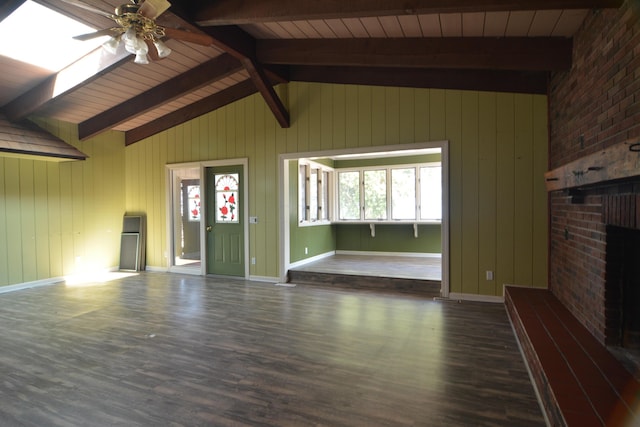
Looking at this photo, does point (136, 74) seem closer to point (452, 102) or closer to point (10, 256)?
point (10, 256)

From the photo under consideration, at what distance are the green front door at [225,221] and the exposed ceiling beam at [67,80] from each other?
8.05 ft

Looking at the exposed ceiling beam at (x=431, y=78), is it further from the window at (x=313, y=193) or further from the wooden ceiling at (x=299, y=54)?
the window at (x=313, y=193)

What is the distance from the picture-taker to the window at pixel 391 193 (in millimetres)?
7477

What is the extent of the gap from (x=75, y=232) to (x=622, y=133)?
7841mm

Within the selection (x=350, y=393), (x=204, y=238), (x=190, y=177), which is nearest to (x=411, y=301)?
(x=350, y=393)

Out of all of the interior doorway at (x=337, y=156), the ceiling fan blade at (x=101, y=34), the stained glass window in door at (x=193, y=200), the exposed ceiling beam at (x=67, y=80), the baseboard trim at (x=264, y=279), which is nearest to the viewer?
the ceiling fan blade at (x=101, y=34)

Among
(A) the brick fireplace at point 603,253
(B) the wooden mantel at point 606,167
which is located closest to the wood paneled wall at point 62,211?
(B) the wooden mantel at point 606,167

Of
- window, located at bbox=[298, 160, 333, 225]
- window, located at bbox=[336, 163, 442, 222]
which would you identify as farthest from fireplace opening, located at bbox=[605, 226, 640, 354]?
window, located at bbox=[298, 160, 333, 225]

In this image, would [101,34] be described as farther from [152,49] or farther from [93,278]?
[93,278]

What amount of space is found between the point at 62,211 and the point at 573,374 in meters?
7.51

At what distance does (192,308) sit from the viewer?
14.5 ft

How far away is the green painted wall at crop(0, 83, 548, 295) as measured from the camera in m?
4.43

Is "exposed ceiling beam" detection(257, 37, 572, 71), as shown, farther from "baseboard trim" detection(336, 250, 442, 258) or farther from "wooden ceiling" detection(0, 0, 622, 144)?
"baseboard trim" detection(336, 250, 442, 258)

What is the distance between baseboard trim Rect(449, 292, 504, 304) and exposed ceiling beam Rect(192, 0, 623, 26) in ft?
11.1
